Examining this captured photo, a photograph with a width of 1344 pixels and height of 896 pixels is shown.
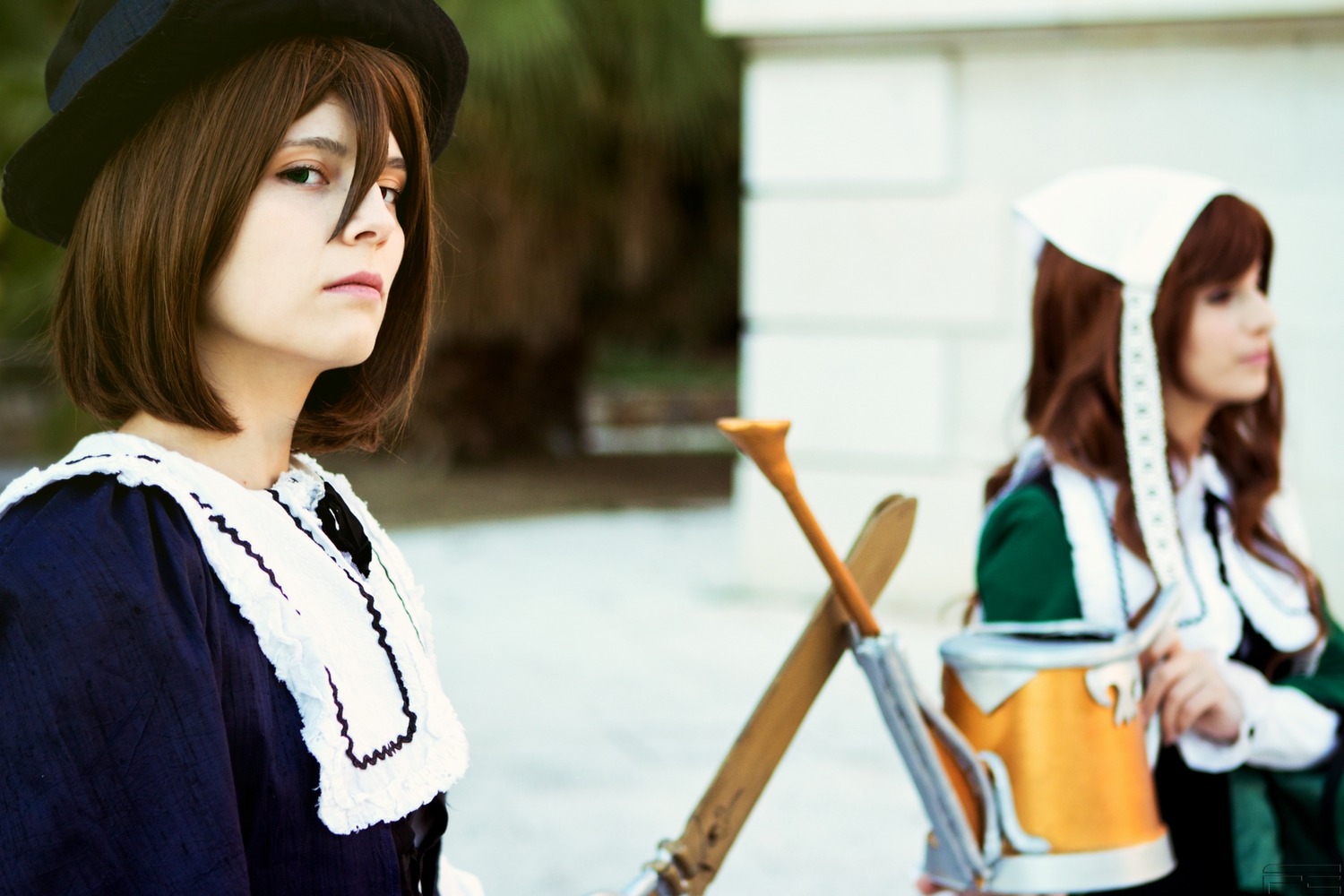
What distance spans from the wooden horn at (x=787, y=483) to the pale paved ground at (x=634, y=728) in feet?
5.65

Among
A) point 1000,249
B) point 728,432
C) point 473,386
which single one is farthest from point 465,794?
point 473,386

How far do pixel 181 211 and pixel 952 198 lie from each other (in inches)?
182

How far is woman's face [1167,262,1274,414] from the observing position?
6.37 ft

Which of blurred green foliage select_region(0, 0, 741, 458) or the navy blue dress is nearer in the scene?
the navy blue dress

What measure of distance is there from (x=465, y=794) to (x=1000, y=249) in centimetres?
295

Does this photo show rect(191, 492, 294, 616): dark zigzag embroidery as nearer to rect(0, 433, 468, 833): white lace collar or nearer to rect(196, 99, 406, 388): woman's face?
rect(0, 433, 468, 833): white lace collar

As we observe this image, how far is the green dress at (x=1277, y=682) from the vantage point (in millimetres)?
1812

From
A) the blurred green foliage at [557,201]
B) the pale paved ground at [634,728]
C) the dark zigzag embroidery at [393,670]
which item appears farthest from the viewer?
the blurred green foliage at [557,201]

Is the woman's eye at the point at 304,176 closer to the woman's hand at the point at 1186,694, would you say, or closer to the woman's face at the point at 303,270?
the woman's face at the point at 303,270

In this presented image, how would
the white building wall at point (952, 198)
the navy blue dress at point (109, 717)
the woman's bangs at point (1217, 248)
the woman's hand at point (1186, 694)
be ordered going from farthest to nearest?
the white building wall at point (952, 198) < the woman's bangs at point (1217, 248) < the woman's hand at point (1186, 694) < the navy blue dress at point (109, 717)

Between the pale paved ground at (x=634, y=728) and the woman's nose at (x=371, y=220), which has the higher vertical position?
the woman's nose at (x=371, y=220)

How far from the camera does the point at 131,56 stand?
105 centimetres

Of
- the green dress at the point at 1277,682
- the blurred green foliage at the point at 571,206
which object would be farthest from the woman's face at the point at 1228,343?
the blurred green foliage at the point at 571,206
